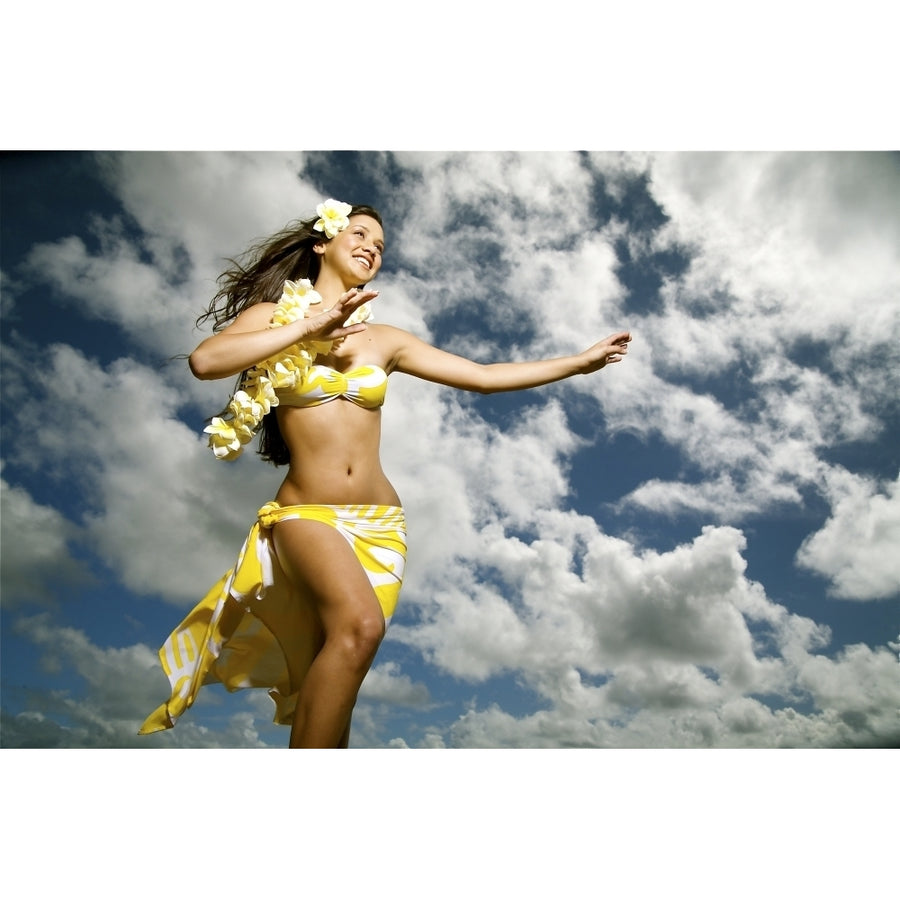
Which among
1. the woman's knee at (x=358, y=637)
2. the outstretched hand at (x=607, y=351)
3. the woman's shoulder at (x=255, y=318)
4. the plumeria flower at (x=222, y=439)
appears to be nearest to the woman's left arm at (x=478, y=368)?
the outstretched hand at (x=607, y=351)

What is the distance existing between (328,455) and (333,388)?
0.23 meters

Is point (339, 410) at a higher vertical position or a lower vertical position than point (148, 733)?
higher

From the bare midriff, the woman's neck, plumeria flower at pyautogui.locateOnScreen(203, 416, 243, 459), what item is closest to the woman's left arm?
the woman's neck

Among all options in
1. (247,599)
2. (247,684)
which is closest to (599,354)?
(247,599)

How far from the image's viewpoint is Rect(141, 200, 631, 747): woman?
9.74ft

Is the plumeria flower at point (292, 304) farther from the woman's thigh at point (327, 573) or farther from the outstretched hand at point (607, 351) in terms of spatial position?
the outstretched hand at point (607, 351)

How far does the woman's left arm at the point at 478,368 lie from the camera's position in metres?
3.60

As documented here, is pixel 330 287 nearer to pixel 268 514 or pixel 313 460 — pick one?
pixel 313 460

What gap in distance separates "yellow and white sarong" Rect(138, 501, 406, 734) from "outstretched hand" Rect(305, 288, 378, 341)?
594 mm

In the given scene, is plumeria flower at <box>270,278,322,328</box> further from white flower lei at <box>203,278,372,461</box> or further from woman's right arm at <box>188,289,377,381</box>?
woman's right arm at <box>188,289,377,381</box>

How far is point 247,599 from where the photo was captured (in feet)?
10.9

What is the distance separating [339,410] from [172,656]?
1.13 metres
